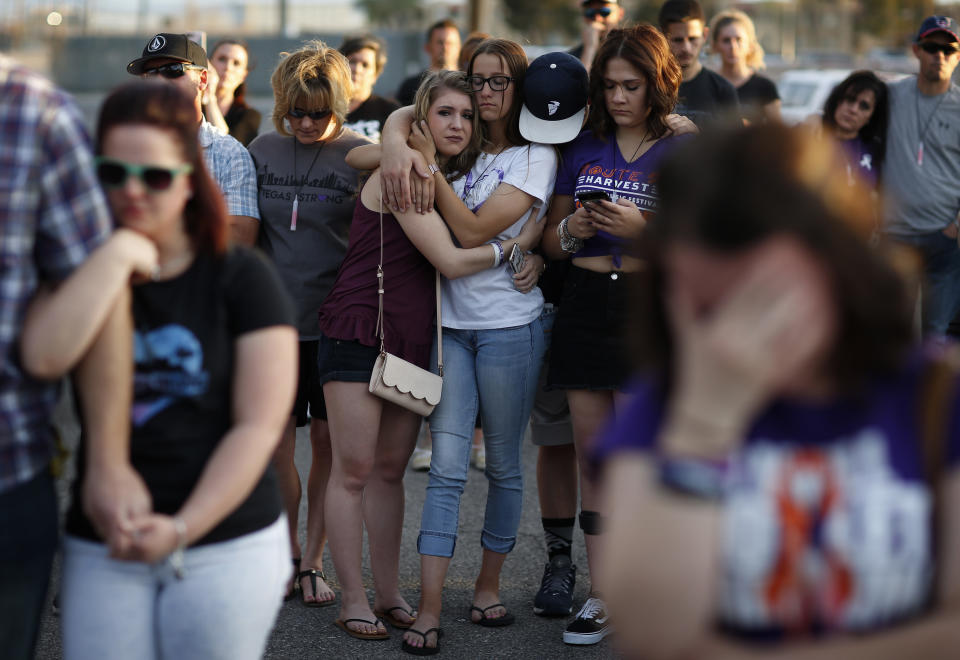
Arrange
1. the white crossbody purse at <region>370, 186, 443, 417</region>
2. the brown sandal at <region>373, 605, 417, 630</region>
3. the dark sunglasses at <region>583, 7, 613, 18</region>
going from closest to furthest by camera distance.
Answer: the white crossbody purse at <region>370, 186, 443, 417</region> → the brown sandal at <region>373, 605, 417, 630</region> → the dark sunglasses at <region>583, 7, 613, 18</region>

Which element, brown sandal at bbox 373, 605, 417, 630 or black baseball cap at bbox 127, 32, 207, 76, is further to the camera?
black baseball cap at bbox 127, 32, 207, 76

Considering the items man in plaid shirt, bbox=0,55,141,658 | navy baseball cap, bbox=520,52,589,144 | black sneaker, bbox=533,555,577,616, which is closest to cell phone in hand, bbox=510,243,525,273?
navy baseball cap, bbox=520,52,589,144

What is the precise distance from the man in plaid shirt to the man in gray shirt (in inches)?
207

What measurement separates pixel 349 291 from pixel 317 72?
2.94 ft

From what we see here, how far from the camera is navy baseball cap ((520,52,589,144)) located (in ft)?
12.5

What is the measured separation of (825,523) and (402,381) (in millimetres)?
2340

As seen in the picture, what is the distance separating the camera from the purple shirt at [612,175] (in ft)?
12.2

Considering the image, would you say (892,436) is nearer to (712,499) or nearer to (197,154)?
(712,499)

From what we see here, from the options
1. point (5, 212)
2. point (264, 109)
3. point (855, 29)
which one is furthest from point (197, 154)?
point (855, 29)

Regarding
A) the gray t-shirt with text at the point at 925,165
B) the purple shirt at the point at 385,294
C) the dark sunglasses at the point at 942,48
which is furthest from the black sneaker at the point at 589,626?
the dark sunglasses at the point at 942,48

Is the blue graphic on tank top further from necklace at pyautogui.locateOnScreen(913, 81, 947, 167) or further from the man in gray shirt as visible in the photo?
necklace at pyautogui.locateOnScreen(913, 81, 947, 167)

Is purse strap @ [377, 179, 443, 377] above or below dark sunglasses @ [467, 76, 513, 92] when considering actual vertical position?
below

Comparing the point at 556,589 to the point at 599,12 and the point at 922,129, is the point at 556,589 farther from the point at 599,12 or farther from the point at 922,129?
the point at 599,12

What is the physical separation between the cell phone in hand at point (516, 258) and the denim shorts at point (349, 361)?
58 cm
